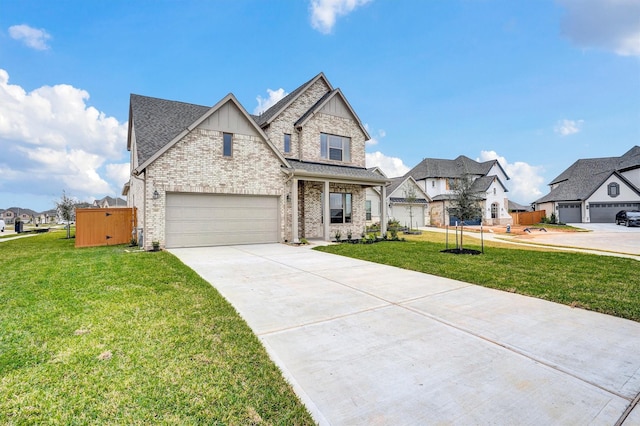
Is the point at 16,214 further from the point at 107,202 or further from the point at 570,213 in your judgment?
the point at 570,213

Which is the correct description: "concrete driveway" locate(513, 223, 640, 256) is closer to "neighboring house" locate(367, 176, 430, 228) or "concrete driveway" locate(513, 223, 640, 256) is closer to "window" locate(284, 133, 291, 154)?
"neighboring house" locate(367, 176, 430, 228)

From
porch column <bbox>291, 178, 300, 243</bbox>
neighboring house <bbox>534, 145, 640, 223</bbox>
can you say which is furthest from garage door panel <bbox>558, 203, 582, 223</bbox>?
porch column <bbox>291, 178, 300, 243</bbox>

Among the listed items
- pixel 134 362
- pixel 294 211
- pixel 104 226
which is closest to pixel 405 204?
pixel 294 211

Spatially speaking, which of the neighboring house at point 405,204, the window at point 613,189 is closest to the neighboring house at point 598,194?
the window at point 613,189

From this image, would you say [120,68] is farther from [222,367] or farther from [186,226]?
[222,367]

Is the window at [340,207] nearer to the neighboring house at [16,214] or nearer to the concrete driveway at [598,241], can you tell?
the concrete driveway at [598,241]

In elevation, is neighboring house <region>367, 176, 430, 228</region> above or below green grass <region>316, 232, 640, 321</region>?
above

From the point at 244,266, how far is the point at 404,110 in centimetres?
2112

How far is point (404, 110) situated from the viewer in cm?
2406

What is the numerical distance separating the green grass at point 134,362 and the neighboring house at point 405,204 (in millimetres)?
22951

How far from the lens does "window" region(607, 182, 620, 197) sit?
32688 millimetres

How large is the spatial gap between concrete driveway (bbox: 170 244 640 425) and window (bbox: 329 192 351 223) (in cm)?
1052

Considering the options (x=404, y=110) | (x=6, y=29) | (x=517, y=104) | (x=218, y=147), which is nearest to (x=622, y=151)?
(x=517, y=104)

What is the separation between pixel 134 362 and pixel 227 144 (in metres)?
11.1
